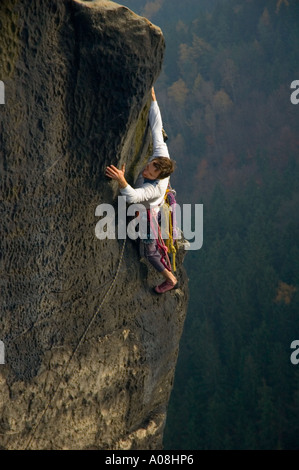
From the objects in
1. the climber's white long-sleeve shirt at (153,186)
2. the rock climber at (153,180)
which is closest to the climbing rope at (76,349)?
the rock climber at (153,180)

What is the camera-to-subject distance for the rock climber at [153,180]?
4.30 meters

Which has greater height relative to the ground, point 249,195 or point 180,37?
point 180,37

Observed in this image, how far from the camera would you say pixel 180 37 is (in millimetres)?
49094

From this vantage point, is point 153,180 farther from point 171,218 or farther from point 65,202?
point 65,202

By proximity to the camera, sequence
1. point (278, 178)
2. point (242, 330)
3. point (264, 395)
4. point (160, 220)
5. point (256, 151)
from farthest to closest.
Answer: point (256, 151)
point (278, 178)
point (242, 330)
point (264, 395)
point (160, 220)

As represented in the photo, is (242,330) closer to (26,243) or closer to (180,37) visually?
(26,243)

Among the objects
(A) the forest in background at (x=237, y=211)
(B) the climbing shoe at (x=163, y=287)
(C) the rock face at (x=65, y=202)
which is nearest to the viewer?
(C) the rock face at (x=65, y=202)

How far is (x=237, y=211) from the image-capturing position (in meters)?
34.6

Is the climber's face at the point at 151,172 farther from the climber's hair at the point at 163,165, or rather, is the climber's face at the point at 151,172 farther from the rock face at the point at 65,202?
the rock face at the point at 65,202

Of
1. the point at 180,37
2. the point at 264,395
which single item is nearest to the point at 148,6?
the point at 180,37

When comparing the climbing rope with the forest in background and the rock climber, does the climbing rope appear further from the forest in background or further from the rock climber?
the forest in background

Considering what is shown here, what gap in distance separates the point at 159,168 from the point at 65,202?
775mm

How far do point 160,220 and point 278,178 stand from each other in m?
32.4

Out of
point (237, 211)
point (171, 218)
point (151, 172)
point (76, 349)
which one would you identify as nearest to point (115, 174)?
point (151, 172)
